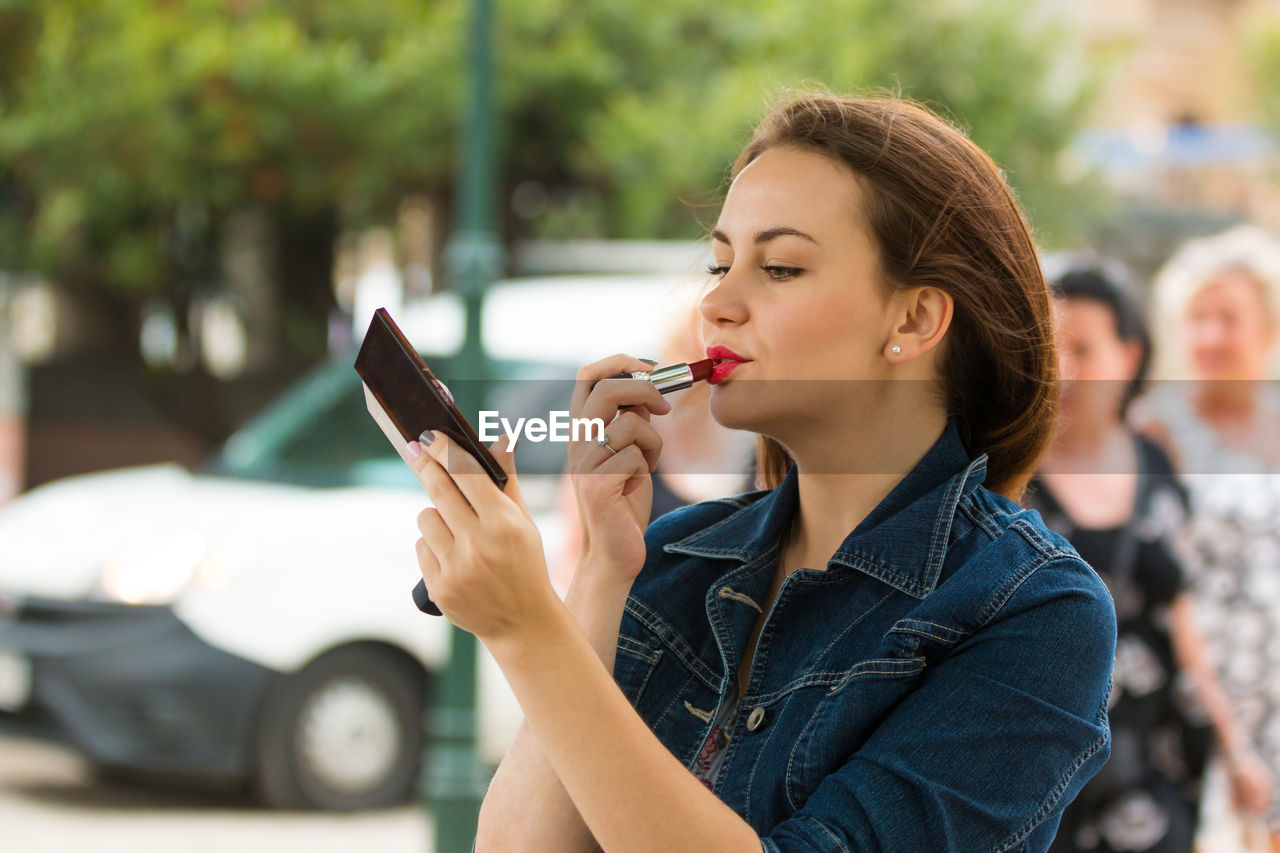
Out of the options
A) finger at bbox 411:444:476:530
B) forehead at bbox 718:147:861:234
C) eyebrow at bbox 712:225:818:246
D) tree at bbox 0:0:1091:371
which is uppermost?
tree at bbox 0:0:1091:371

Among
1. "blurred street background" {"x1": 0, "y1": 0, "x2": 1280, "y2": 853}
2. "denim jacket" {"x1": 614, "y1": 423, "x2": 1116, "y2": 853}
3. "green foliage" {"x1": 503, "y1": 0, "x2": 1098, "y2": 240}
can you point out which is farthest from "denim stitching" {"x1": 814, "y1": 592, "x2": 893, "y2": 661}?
"green foliage" {"x1": 503, "y1": 0, "x2": 1098, "y2": 240}

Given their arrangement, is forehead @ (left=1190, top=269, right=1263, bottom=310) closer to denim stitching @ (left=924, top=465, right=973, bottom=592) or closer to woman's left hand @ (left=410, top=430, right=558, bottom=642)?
denim stitching @ (left=924, top=465, right=973, bottom=592)

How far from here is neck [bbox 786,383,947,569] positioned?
1562 mm

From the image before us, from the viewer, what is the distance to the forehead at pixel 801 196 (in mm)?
1476

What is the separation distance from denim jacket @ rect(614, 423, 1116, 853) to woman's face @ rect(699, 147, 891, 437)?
0.16m

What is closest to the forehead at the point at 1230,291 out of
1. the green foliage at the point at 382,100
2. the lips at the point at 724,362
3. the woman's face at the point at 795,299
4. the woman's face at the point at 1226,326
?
the woman's face at the point at 1226,326

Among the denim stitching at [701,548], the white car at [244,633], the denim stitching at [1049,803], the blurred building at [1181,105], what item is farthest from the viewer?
the blurred building at [1181,105]

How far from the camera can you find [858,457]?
1580mm

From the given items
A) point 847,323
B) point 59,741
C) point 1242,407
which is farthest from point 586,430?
point 59,741

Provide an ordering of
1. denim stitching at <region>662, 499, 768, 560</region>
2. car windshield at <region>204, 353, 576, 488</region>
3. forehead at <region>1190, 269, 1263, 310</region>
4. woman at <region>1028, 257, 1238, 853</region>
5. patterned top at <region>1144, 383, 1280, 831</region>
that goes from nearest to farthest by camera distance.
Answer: denim stitching at <region>662, 499, 768, 560</region> < woman at <region>1028, 257, 1238, 853</region> < patterned top at <region>1144, 383, 1280, 831</region> < forehead at <region>1190, 269, 1263, 310</region> < car windshield at <region>204, 353, 576, 488</region>

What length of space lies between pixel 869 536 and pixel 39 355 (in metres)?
12.6

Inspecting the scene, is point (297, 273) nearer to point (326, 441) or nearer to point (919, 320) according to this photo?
point (326, 441)
